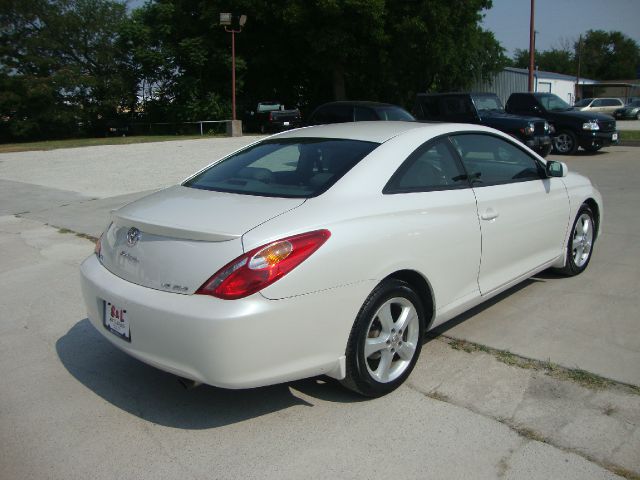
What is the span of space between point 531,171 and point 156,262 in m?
3.13

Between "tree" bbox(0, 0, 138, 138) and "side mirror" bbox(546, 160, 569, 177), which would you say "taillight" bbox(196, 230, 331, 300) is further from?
"tree" bbox(0, 0, 138, 138)

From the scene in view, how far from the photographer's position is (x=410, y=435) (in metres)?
3.04

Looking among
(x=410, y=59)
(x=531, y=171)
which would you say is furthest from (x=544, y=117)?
(x=410, y=59)

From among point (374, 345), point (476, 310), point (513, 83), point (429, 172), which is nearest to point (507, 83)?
point (513, 83)

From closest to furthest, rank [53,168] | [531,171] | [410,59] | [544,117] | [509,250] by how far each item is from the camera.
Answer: [509,250], [531,171], [53,168], [544,117], [410,59]

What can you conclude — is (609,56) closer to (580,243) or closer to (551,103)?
(551,103)

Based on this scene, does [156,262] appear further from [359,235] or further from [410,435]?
[410,435]

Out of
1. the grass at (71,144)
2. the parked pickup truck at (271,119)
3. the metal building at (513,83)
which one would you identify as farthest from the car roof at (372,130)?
the metal building at (513,83)

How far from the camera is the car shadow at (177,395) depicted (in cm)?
330

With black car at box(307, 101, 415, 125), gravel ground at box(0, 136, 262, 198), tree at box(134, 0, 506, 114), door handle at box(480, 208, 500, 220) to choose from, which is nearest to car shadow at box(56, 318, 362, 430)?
door handle at box(480, 208, 500, 220)

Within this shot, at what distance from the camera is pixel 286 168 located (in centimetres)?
396

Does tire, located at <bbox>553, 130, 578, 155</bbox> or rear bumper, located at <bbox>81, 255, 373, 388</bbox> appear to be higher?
tire, located at <bbox>553, 130, 578, 155</bbox>

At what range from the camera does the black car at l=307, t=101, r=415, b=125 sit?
14594 mm

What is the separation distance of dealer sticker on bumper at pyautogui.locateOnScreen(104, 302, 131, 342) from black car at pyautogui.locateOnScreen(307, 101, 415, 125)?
11.3 meters
